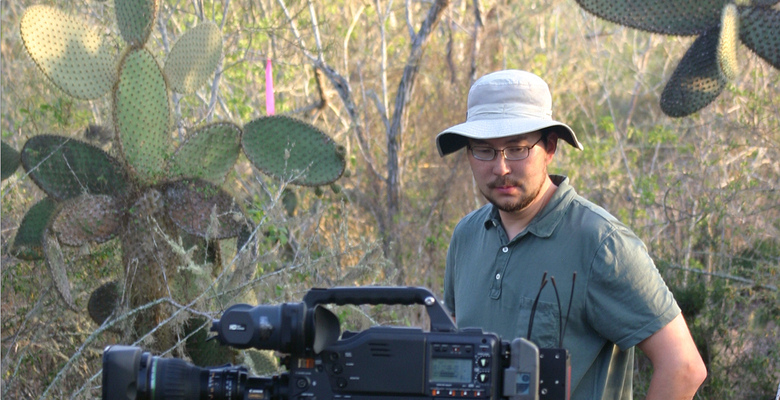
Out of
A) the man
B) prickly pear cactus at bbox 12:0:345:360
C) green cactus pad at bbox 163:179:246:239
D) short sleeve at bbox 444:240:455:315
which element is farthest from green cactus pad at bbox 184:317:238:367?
the man

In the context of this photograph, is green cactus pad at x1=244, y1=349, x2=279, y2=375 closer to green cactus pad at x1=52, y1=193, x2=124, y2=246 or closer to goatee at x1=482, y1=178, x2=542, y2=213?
green cactus pad at x1=52, y1=193, x2=124, y2=246

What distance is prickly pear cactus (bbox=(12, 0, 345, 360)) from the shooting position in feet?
14.0

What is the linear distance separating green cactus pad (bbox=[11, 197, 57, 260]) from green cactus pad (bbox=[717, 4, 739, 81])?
3830mm

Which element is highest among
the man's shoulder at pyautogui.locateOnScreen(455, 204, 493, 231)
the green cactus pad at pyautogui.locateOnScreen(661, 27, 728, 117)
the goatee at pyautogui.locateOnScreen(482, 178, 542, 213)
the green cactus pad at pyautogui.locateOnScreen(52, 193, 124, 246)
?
the green cactus pad at pyautogui.locateOnScreen(661, 27, 728, 117)

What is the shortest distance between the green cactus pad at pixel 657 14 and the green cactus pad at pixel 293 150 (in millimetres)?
1738

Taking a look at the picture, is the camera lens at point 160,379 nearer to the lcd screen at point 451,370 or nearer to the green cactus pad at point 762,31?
the lcd screen at point 451,370

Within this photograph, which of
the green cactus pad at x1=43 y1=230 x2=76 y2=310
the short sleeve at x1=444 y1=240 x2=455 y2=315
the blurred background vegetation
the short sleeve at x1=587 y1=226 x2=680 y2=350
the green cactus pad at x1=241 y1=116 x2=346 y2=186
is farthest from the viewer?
the green cactus pad at x1=241 y1=116 x2=346 y2=186

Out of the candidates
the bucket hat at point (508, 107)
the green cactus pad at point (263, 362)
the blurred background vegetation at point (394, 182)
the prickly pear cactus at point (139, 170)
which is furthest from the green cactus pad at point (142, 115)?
the bucket hat at point (508, 107)

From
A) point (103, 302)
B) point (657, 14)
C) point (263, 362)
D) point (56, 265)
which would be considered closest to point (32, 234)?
point (56, 265)

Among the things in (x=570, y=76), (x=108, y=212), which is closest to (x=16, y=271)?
(x=108, y=212)

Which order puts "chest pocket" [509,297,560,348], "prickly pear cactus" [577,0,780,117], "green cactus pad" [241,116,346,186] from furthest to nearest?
1. "green cactus pad" [241,116,346,186]
2. "prickly pear cactus" [577,0,780,117]
3. "chest pocket" [509,297,560,348]

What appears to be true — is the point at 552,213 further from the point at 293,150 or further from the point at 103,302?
the point at 103,302

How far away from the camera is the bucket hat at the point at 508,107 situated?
2.09 m

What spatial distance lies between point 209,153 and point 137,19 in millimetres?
872
